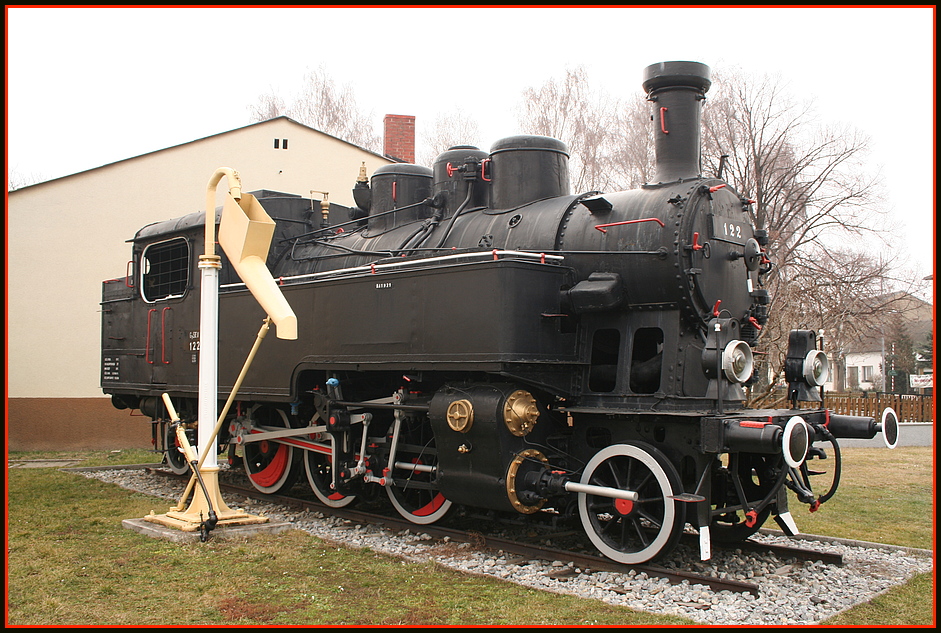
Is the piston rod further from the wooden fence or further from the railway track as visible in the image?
the wooden fence

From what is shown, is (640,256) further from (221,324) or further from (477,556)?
(221,324)

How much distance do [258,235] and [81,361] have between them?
9.47m

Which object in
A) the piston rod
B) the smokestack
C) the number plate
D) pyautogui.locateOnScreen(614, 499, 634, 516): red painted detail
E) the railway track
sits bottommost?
the railway track

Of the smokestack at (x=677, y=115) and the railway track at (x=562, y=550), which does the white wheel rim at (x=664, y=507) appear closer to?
the railway track at (x=562, y=550)

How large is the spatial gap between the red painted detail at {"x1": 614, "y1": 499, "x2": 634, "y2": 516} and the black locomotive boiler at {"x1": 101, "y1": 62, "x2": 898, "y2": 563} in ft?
0.05

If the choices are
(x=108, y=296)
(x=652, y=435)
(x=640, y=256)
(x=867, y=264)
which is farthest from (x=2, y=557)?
(x=867, y=264)

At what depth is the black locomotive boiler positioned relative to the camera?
624cm

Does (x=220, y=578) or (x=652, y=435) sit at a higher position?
(x=652, y=435)

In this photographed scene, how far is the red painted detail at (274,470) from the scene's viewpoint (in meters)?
9.26

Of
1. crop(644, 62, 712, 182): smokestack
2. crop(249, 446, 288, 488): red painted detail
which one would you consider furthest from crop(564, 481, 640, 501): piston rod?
crop(249, 446, 288, 488): red painted detail

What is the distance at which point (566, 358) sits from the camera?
6.75 meters

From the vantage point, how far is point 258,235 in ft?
→ 22.6

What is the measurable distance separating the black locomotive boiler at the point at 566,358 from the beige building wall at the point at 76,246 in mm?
7685

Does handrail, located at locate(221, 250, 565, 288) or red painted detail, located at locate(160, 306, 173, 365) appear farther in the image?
red painted detail, located at locate(160, 306, 173, 365)
